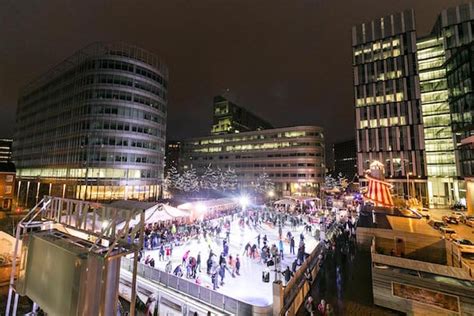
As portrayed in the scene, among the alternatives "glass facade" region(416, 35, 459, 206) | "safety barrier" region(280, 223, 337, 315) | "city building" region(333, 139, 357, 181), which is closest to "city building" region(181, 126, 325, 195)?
"glass facade" region(416, 35, 459, 206)

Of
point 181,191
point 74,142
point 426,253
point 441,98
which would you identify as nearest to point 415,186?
point 441,98

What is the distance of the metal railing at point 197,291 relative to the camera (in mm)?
10270

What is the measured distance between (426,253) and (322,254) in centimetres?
677

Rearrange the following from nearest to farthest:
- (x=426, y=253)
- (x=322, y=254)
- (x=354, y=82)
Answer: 1. (x=426, y=253)
2. (x=322, y=254)
3. (x=354, y=82)

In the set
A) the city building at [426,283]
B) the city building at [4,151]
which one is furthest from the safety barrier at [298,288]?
A: the city building at [4,151]

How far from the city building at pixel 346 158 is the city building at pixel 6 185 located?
16576cm

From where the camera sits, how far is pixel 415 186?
50250 mm

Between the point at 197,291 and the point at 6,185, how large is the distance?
161 ft

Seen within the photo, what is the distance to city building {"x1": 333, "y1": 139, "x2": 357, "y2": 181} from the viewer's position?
6526 inches

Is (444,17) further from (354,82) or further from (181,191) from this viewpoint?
(181,191)

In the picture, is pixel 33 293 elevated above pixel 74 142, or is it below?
below

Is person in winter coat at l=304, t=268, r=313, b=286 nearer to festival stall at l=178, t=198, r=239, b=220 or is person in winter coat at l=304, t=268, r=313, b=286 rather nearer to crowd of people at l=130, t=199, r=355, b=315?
crowd of people at l=130, t=199, r=355, b=315

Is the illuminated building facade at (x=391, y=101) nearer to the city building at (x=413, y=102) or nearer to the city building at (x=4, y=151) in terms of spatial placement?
the city building at (x=413, y=102)

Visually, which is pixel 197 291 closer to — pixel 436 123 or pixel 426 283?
pixel 426 283
